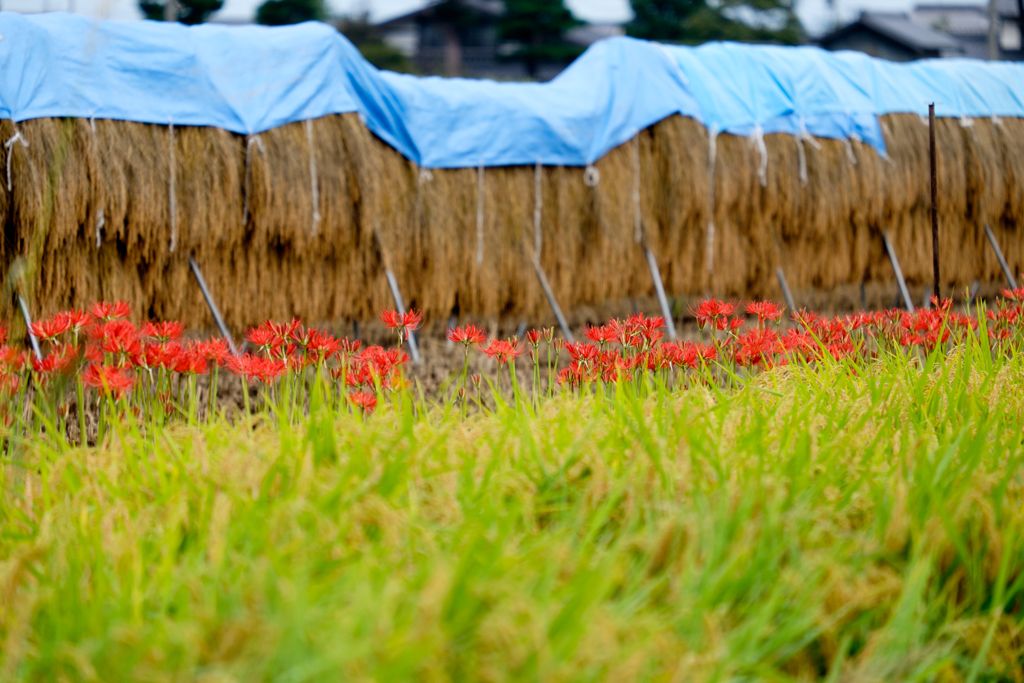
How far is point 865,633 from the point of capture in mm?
1348

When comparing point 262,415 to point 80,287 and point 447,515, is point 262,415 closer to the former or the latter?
point 447,515

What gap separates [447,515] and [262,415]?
677mm

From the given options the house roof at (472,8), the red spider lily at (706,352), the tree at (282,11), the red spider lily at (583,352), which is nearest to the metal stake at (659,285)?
the red spider lily at (706,352)

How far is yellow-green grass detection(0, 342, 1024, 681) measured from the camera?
1.12m

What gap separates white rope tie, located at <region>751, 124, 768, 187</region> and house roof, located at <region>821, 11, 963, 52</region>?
2431cm

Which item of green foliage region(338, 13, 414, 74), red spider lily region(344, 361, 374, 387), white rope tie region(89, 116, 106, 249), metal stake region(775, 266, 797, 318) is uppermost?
green foliage region(338, 13, 414, 74)

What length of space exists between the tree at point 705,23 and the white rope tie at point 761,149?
1763 cm

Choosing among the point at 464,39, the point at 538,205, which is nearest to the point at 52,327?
the point at 538,205

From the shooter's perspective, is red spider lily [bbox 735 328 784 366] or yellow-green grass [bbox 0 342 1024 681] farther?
red spider lily [bbox 735 328 784 366]

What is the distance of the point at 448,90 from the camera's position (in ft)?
17.9

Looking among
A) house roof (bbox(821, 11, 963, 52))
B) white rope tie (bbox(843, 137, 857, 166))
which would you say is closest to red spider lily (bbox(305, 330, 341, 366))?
white rope tie (bbox(843, 137, 857, 166))

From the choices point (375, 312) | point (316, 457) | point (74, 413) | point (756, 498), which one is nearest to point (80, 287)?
point (74, 413)

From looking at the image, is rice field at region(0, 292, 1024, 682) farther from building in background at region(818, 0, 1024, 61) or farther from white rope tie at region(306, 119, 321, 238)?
building in background at region(818, 0, 1024, 61)

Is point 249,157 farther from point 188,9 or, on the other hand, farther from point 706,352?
point 188,9
